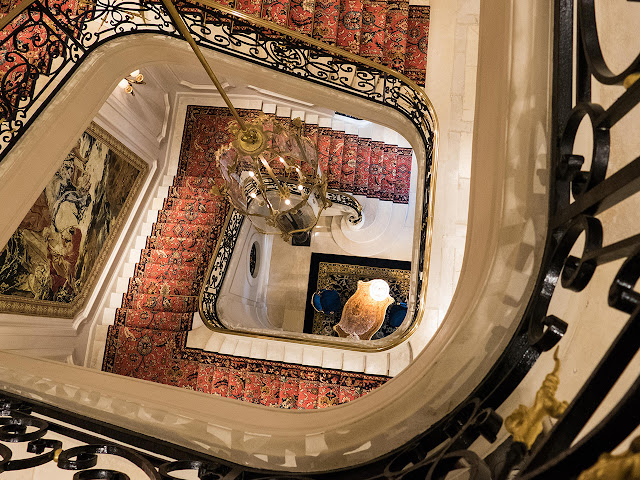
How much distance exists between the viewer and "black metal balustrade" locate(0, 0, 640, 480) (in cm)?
75

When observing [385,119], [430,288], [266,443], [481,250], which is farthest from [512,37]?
[385,119]

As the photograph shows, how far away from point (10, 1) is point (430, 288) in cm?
430

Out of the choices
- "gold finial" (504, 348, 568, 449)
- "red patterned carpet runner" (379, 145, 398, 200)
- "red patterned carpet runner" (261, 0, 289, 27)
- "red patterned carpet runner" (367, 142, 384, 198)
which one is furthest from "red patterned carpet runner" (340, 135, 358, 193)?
"gold finial" (504, 348, 568, 449)

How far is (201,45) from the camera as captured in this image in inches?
177

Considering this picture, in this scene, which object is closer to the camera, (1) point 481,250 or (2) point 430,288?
(1) point 481,250

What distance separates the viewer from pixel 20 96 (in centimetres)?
353

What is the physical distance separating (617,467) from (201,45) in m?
4.74

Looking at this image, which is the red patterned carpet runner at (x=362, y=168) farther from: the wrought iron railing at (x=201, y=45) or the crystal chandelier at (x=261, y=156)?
the crystal chandelier at (x=261, y=156)

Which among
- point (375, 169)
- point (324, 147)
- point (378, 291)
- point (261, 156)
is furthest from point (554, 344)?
point (375, 169)

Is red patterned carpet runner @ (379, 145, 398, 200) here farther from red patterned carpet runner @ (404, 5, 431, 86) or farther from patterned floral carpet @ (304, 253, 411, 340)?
red patterned carpet runner @ (404, 5, 431, 86)

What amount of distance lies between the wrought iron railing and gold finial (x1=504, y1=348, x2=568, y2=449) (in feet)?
11.1

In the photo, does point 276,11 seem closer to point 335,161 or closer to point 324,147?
point 324,147

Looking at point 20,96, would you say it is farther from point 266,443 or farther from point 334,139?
point 334,139

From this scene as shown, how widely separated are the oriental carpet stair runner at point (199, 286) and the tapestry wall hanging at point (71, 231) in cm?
60
